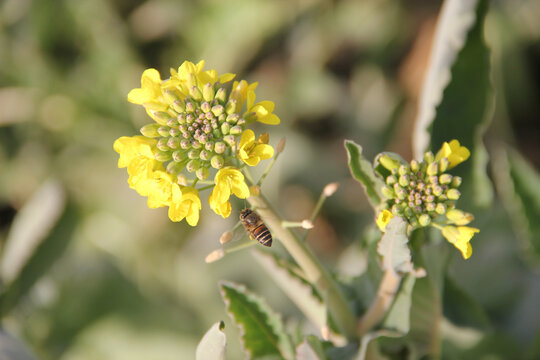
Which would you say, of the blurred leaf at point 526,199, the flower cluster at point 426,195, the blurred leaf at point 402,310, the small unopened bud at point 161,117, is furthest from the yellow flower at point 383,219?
the blurred leaf at point 526,199

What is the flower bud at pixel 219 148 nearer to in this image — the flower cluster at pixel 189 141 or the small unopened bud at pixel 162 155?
the flower cluster at pixel 189 141

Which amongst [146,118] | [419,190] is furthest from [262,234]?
[146,118]

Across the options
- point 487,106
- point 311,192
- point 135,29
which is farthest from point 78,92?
point 487,106

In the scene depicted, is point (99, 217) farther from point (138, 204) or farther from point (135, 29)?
point (135, 29)

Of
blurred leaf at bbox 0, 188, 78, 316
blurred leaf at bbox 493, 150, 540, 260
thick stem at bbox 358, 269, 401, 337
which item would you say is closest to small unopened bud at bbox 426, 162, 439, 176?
thick stem at bbox 358, 269, 401, 337

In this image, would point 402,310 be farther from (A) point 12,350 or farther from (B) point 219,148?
(A) point 12,350

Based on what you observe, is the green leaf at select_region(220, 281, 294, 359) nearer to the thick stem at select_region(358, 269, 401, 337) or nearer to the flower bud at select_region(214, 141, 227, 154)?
the thick stem at select_region(358, 269, 401, 337)
